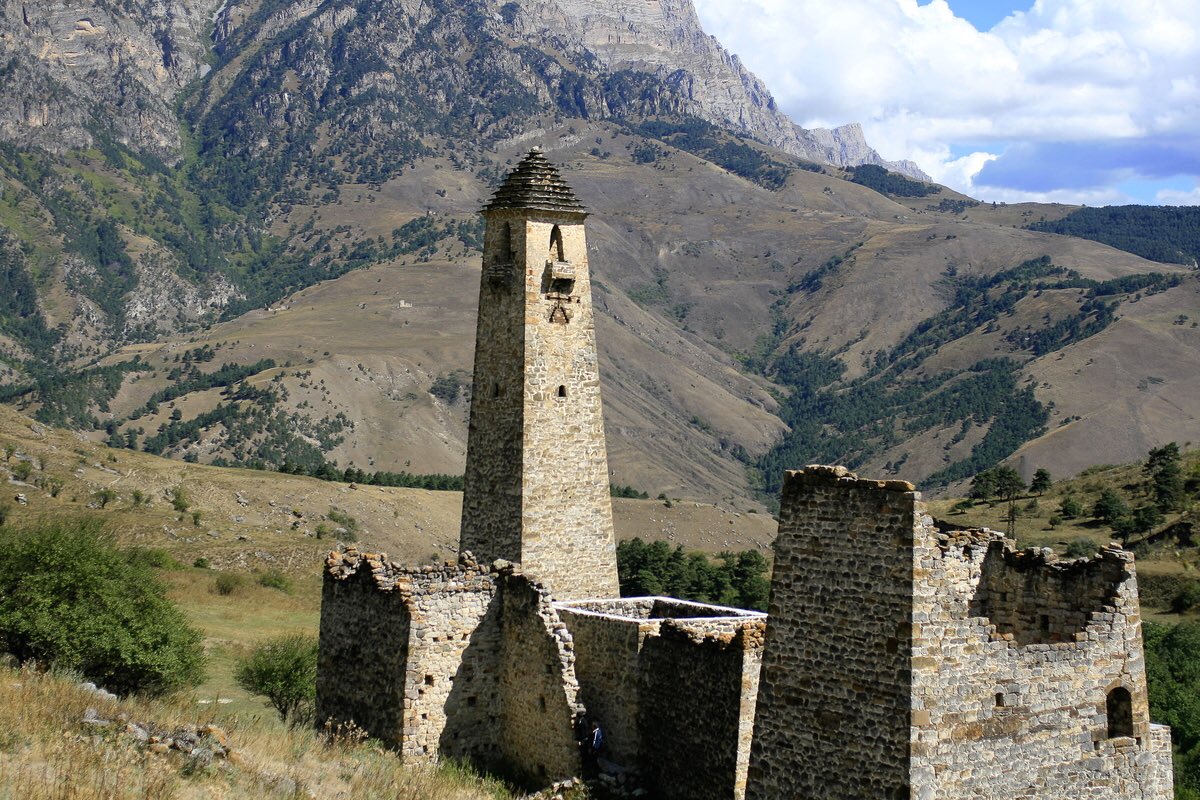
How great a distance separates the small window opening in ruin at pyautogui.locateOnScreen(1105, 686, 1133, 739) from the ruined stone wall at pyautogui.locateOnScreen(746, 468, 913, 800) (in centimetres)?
291

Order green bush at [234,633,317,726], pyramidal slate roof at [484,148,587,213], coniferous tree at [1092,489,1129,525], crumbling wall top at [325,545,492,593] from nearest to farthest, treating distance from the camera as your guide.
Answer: crumbling wall top at [325,545,492,593] < pyramidal slate roof at [484,148,587,213] < green bush at [234,633,317,726] < coniferous tree at [1092,489,1129,525]

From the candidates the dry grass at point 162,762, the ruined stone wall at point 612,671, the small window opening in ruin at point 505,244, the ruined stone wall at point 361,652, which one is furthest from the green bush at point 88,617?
the small window opening in ruin at point 505,244

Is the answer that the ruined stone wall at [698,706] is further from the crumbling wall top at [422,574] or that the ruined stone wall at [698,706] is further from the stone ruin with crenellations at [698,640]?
the crumbling wall top at [422,574]

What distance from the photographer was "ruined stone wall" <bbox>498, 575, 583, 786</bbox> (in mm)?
19531

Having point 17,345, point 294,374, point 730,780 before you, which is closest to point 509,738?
point 730,780

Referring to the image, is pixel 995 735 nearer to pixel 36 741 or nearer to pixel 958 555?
pixel 958 555

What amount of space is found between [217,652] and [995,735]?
77.4ft

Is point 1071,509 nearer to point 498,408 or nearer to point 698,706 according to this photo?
point 498,408

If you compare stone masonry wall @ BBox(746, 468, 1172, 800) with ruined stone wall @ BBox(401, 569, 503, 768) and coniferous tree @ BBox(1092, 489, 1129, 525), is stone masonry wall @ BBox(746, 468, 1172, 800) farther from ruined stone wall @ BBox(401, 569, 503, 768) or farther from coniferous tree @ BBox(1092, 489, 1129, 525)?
coniferous tree @ BBox(1092, 489, 1129, 525)

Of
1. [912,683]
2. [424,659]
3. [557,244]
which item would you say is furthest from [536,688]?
[912,683]

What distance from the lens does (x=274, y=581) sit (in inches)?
1906

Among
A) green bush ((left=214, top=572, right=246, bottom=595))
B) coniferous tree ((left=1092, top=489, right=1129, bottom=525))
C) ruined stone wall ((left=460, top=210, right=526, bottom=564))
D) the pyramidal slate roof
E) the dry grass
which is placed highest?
the pyramidal slate roof

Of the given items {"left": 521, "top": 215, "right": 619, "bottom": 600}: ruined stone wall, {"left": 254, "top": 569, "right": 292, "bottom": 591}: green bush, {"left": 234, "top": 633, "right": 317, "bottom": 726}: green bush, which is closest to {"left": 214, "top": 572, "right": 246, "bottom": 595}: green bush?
{"left": 254, "top": 569, "right": 292, "bottom": 591}: green bush

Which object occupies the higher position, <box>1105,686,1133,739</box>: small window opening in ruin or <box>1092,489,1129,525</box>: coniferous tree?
<box>1092,489,1129,525</box>: coniferous tree
